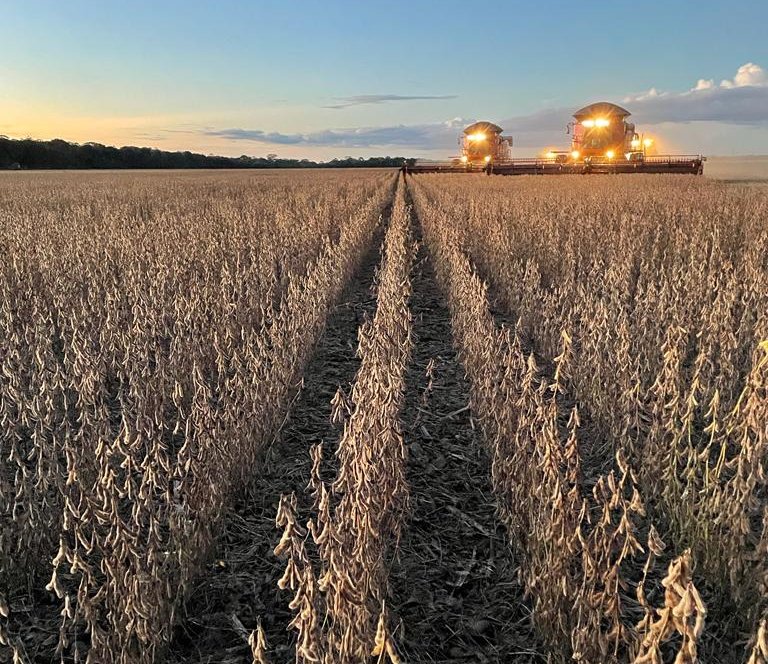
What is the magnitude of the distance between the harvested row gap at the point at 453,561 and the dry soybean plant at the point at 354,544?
16cm

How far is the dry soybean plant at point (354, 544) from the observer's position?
1.62m

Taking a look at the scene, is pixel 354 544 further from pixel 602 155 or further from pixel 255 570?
pixel 602 155

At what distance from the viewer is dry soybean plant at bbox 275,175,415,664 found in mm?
1625

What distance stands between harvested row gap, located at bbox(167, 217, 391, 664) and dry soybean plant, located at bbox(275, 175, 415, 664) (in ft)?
0.58

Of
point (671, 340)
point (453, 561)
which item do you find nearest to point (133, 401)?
point (453, 561)

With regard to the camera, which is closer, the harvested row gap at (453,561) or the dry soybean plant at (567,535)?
the dry soybean plant at (567,535)

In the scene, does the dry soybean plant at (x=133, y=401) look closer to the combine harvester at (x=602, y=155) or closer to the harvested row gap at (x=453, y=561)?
the harvested row gap at (x=453, y=561)

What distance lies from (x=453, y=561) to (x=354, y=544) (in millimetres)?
862

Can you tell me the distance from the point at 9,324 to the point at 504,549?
4.44 meters

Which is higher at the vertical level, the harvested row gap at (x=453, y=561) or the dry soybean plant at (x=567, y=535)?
the dry soybean plant at (x=567, y=535)

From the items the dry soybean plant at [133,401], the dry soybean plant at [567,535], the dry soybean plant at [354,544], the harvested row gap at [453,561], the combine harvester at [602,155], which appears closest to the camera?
Result: the dry soybean plant at [354,544]

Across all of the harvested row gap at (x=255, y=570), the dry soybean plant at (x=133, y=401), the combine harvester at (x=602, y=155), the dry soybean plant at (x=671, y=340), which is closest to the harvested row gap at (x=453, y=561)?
the harvested row gap at (x=255, y=570)

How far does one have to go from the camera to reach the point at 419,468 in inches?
146

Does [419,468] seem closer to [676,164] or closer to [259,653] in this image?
[259,653]
